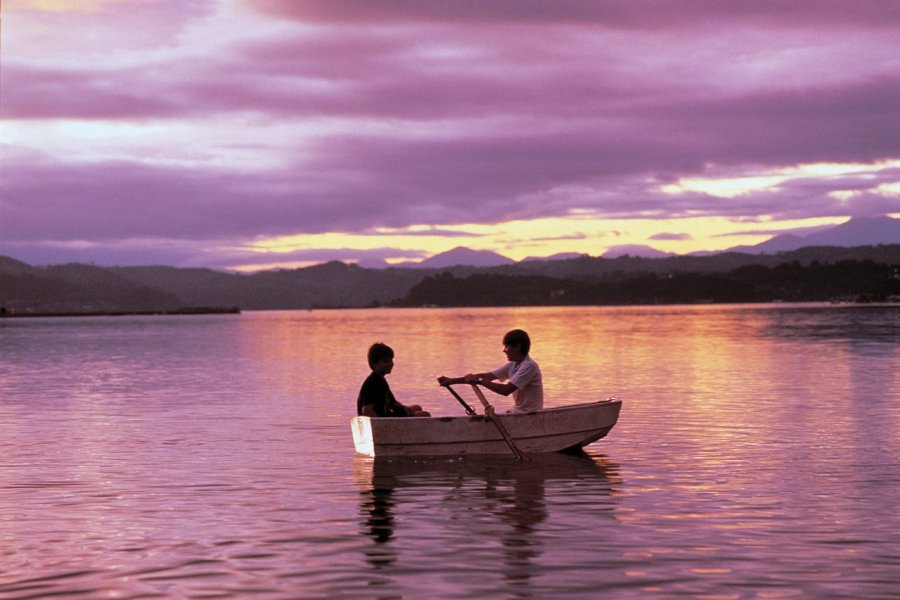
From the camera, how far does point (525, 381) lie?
23125mm

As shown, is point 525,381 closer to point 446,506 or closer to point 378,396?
point 378,396

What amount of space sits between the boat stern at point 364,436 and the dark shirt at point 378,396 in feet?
0.95

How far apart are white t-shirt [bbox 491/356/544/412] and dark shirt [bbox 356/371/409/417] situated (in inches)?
86.3

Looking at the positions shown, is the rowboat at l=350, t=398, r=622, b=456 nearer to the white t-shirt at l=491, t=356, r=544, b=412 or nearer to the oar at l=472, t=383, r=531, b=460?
the oar at l=472, t=383, r=531, b=460

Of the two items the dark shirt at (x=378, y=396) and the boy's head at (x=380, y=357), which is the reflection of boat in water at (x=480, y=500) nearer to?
the dark shirt at (x=378, y=396)

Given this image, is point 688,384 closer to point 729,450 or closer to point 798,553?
point 729,450

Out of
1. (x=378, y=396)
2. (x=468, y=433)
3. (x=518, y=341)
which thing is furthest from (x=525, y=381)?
(x=378, y=396)

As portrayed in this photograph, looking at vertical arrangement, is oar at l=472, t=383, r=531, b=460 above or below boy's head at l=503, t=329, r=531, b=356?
below

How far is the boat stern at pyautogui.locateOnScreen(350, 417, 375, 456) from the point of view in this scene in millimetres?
22775

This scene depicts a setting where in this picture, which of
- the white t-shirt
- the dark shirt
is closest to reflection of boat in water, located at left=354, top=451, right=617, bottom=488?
the dark shirt

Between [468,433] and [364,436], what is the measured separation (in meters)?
2.14

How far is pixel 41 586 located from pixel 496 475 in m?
10.5

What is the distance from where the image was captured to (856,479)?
822 inches

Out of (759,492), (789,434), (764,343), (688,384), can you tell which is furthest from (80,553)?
(764,343)
